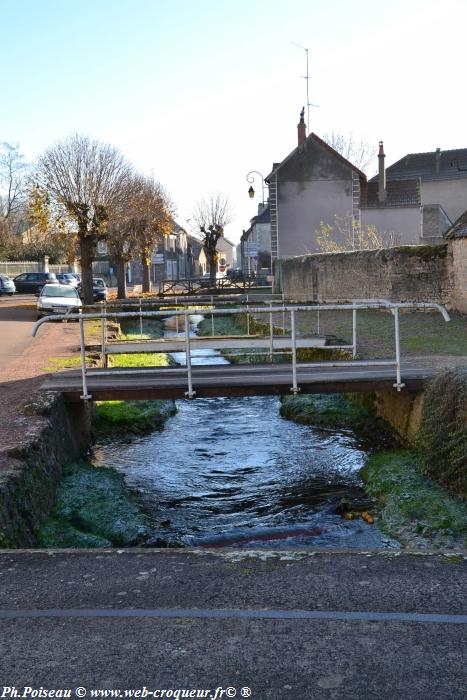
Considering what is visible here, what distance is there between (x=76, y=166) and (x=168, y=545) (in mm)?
28500

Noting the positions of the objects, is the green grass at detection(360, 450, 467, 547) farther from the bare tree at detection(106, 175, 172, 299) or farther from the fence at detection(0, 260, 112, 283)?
the fence at detection(0, 260, 112, 283)

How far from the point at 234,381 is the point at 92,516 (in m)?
3.12

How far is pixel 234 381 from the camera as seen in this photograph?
33.1ft

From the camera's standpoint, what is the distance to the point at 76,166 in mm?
33219

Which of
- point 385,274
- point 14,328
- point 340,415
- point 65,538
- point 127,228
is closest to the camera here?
point 65,538

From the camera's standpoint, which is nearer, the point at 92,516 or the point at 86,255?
the point at 92,516

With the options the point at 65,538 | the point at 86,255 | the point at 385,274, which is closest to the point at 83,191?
the point at 86,255

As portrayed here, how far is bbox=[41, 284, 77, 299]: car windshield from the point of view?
29.2 meters

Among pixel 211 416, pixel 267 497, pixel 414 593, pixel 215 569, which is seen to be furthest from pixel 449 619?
pixel 211 416

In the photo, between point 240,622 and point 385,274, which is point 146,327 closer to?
point 385,274

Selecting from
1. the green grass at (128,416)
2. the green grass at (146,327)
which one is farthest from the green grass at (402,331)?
the green grass at (146,327)

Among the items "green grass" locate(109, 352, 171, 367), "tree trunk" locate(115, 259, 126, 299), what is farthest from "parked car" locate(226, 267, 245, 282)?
"green grass" locate(109, 352, 171, 367)

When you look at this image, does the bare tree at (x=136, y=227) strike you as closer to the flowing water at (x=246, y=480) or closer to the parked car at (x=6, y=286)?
the parked car at (x=6, y=286)

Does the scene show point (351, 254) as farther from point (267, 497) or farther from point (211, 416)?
point (267, 497)
